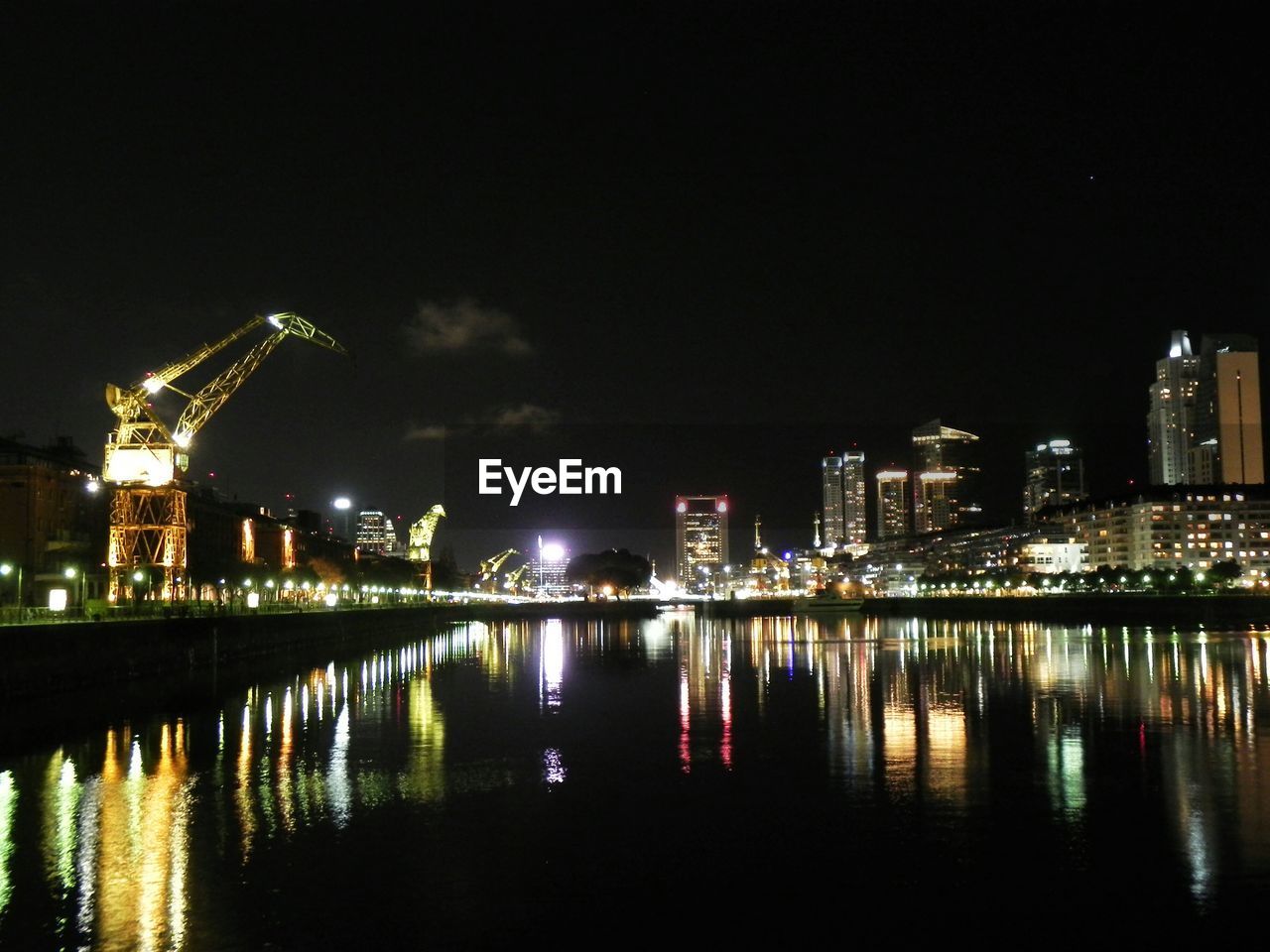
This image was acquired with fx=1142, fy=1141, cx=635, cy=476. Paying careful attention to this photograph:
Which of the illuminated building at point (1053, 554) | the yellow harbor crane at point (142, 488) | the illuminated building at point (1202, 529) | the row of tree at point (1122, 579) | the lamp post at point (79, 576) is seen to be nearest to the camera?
the lamp post at point (79, 576)

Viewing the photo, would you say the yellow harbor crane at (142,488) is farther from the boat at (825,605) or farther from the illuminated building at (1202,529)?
the illuminated building at (1202,529)

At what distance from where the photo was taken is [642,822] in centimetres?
1717

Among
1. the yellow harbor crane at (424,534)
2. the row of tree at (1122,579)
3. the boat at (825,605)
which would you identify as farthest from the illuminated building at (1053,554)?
the yellow harbor crane at (424,534)

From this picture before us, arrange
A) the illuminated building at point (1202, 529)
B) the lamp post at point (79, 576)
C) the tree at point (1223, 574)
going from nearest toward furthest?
1. the lamp post at point (79, 576)
2. the tree at point (1223, 574)
3. the illuminated building at point (1202, 529)

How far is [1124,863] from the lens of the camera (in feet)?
46.8

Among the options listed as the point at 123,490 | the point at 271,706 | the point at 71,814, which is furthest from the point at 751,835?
the point at 123,490

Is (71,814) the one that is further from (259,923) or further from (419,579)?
(419,579)

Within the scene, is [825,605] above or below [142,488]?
below

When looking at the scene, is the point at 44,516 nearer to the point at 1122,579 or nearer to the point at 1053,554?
the point at 1122,579

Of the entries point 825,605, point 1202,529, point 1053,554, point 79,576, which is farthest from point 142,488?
point 1053,554

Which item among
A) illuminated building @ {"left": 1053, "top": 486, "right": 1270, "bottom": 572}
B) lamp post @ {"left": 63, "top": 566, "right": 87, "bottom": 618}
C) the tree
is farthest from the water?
illuminated building @ {"left": 1053, "top": 486, "right": 1270, "bottom": 572}

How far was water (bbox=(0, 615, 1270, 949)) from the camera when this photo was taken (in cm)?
1241

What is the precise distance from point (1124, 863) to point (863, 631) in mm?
78778

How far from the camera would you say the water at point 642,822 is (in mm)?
12406
